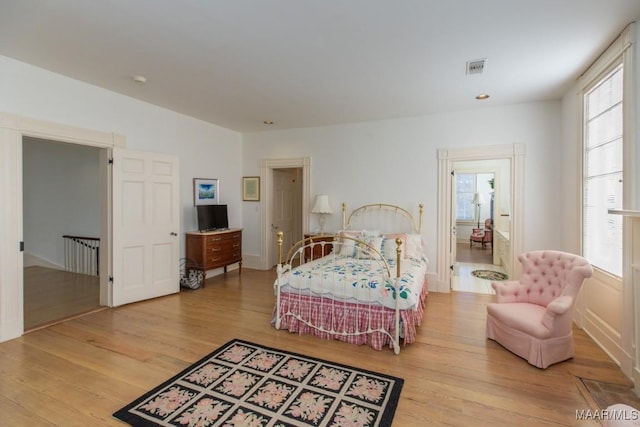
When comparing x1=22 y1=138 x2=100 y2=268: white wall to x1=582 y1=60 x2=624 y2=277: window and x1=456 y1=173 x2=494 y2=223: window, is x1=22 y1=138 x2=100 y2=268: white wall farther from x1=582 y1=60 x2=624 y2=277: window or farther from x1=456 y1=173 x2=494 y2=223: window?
x1=456 y1=173 x2=494 y2=223: window

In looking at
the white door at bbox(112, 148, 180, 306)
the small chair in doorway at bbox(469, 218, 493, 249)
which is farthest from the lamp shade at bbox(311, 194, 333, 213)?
the small chair in doorway at bbox(469, 218, 493, 249)

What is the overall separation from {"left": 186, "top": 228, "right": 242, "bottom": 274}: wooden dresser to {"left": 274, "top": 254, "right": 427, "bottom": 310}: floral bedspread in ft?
7.28

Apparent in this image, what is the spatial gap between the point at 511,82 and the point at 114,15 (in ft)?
13.4

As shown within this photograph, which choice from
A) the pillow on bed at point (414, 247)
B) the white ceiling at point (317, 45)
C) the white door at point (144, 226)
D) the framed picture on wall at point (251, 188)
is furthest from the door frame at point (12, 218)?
the pillow on bed at point (414, 247)

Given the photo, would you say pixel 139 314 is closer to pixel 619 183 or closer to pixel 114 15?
pixel 114 15

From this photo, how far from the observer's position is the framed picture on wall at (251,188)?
253 inches

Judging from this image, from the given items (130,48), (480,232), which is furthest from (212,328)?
(480,232)

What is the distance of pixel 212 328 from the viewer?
11.4 ft

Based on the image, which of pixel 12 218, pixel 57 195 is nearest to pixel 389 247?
pixel 12 218

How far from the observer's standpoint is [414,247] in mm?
4602

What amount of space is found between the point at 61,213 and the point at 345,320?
662 centimetres

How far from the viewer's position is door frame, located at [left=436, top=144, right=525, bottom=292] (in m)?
4.49

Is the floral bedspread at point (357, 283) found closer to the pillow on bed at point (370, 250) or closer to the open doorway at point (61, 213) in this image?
the pillow on bed at point (370, 250)

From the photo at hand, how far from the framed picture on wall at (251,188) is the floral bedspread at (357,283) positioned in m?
3.02
